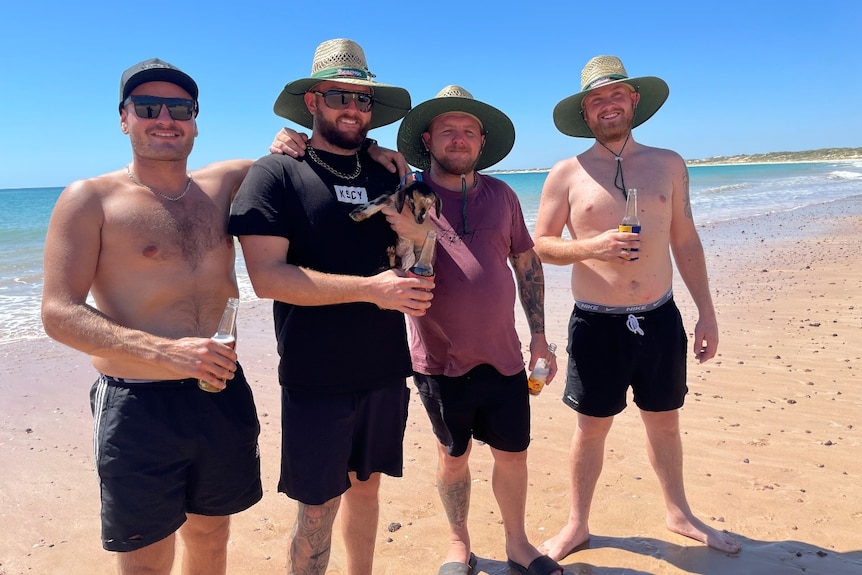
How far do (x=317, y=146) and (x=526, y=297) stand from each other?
60.7 inches

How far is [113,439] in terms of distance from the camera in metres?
2.48

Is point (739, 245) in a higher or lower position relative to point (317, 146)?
lower

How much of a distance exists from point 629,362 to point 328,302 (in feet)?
6.36

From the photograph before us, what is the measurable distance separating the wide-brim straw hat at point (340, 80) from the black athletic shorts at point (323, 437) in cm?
153

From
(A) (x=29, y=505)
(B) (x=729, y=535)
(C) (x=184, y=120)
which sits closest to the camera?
(C) (x=184, y=120)

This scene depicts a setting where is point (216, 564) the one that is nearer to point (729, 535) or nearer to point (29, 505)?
point (29, 505)

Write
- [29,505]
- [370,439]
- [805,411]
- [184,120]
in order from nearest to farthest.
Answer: [184,120], [370,439], [29,505], [805,411]

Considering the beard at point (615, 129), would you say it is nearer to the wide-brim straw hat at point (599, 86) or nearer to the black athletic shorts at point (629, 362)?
the wide-brim straw hat at point (599, 86)

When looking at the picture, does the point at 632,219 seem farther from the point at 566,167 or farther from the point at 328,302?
the point at 328,302

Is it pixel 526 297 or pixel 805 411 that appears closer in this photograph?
pixel 526 297

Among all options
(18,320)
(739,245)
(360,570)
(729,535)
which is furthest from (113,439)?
(739,245)

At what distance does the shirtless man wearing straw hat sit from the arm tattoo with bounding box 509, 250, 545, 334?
183 mm

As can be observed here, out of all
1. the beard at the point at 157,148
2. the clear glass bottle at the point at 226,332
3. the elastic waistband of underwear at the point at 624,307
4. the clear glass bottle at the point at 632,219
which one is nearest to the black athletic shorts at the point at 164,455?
the clear glass bottle at the point at 226,332

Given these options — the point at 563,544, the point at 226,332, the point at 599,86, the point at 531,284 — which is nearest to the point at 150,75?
the point at 226,332
